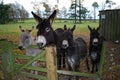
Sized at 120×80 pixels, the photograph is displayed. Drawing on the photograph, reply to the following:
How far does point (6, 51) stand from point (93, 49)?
10.7 ft

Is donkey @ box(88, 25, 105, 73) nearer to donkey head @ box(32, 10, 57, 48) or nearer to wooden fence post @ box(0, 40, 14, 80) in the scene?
donkey head @ box(32, 10, 57, 48)

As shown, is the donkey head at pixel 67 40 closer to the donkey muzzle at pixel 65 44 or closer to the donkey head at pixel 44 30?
the donkey muzzle at pixel 65 44

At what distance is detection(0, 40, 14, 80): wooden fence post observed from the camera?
728 centimetres

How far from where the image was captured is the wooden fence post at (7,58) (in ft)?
23.9

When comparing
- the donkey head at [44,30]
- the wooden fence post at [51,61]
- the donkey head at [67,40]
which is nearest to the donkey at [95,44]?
the donkey head at [67,40]

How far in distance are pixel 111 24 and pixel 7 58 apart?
15972 mm

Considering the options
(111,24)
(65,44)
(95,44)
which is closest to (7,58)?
(65,44)

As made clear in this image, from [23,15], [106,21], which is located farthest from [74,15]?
[106,21]

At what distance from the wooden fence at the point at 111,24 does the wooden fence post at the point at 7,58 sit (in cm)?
1529

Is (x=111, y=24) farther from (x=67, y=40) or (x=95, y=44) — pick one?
(x=67, y=40)

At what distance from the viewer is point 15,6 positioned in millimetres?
70562

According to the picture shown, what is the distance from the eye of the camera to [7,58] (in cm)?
738

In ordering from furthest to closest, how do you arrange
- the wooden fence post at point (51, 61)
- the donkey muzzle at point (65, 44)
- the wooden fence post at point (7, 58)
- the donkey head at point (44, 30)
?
1. the donkey muzzle at point (65, 44)
2. the wooden fence post at point (7, 58)
3. the donkey head at point (44, 30)
4. the wooden fence post at point (51, 61)

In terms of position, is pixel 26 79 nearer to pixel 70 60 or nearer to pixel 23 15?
pixel 70 60
